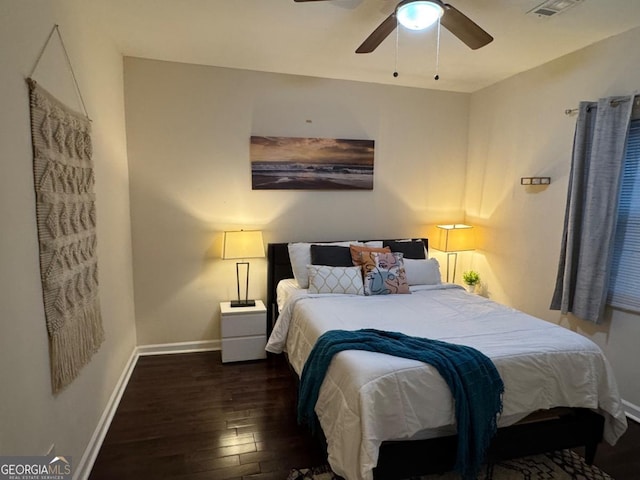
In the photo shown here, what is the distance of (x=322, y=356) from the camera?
2.10 meters

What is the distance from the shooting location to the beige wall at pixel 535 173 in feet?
8.86

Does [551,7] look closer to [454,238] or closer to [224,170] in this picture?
[454,238]

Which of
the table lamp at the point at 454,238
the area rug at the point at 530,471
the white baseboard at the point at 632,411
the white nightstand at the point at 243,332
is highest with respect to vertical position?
the table lamp at the point at 454,238

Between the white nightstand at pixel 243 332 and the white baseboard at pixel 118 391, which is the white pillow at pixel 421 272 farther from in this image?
the white baseboard at pixel 118 391

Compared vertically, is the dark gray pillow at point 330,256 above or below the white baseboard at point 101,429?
above

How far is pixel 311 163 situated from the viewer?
12.4 feet

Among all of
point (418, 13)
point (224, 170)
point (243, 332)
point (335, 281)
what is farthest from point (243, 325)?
point (418, 13)

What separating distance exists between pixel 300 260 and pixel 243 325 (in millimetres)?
786

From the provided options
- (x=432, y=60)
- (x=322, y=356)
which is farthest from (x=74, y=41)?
(x=432, y=60)

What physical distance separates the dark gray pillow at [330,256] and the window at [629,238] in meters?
2.02

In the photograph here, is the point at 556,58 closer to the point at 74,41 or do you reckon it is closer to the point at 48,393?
the point at 74,41

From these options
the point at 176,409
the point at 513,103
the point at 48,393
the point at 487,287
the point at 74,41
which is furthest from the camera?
the point at 487,287

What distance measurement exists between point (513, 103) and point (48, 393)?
417cm

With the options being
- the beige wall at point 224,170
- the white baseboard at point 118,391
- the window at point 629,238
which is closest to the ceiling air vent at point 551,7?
the window at point 629,238
